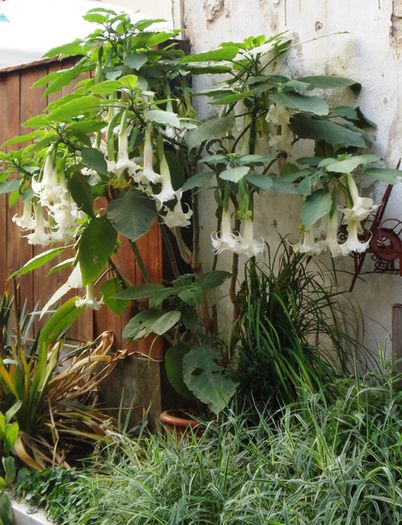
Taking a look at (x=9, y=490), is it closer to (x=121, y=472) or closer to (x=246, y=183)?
(x=121, y=472)

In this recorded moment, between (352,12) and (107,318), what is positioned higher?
(352,12)

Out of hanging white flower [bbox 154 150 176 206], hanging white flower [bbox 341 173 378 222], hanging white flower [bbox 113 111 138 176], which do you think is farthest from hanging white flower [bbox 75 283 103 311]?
hanging white flower [bbox 341 173 378 222]

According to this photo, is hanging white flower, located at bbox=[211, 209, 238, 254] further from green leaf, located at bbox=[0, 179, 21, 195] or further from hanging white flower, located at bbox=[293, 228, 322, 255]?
green leaf, located at bbox=[0, 179, 21, 195]

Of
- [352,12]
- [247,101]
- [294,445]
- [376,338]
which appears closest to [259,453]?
[294,445]

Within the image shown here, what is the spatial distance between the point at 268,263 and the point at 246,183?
0.83m

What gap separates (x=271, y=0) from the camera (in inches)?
190

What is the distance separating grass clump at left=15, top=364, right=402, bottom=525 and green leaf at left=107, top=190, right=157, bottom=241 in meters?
0.93

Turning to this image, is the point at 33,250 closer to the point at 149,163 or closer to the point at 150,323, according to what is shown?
the point at 150,323

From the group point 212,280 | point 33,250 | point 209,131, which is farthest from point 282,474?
point 33,250

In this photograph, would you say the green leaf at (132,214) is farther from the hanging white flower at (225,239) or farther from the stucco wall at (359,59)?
the stucco wall at (359,59)

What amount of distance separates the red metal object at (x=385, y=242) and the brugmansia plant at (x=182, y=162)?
0.44 feet

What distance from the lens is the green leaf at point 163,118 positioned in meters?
4.01

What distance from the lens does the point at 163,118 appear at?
404cm

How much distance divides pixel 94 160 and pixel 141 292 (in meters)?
0.76
